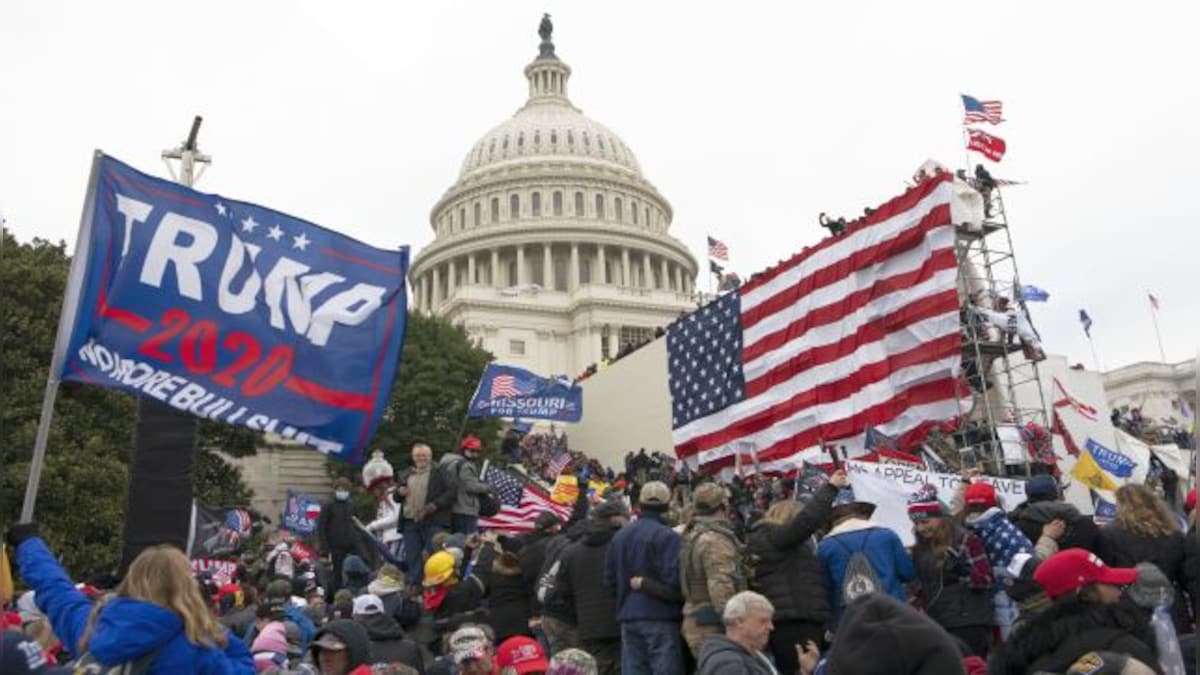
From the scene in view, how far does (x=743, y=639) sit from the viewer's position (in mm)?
4719

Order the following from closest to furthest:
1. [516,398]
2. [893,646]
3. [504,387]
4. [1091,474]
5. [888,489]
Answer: [893,646] < [888,489] < [1091,474] < [504,387] < [516,398]

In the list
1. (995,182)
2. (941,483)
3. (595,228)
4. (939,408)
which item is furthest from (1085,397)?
(595,228)

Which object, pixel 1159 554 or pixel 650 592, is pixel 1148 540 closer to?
pixel 1159 554

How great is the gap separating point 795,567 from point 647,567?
888 mm

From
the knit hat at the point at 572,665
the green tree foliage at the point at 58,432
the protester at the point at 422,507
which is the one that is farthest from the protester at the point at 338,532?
the green tree foliage at the point at 58,432

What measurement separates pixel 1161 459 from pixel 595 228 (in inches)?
2776

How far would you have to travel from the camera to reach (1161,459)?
14.6 m

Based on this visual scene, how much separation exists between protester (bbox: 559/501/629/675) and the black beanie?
399 centimetres

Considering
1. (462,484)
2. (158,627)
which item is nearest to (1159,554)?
(158,627)

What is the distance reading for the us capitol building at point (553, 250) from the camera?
224ft

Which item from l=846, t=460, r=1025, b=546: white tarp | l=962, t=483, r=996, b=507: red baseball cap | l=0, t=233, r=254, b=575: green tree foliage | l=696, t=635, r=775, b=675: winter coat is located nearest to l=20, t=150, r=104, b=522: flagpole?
l=696, t=635, r=775, b=675: winter coat

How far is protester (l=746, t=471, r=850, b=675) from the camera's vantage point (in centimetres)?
617

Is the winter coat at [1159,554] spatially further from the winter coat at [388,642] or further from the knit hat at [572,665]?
the winter coat at [388,642]

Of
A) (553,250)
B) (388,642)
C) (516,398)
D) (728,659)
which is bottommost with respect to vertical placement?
(728,659)
